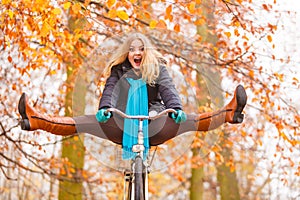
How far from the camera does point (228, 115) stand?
3197mm

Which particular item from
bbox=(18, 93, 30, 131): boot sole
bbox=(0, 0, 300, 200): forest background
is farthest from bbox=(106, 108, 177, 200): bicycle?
bbox=(18, 93, 30, 131): boot sole

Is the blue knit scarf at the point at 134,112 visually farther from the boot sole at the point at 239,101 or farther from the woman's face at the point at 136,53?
the boot sole at the point at 239,101

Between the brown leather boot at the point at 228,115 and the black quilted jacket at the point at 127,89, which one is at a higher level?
the black quilted jacket at the point at 127,89

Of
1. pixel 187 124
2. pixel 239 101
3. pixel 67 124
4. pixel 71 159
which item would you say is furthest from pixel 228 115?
pixel 71 159

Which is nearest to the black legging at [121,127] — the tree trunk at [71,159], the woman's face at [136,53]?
the woman's face at [136,53]

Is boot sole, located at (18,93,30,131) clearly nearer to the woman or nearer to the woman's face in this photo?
the woman

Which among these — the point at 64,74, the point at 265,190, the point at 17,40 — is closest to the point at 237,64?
the point at 17,40

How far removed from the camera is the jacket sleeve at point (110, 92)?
3.22 metres

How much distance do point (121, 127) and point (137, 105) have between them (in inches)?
7.1

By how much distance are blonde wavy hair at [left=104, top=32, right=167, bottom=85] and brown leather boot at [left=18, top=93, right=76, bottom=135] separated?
1.70 ft

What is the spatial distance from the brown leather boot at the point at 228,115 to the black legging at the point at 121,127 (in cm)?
6

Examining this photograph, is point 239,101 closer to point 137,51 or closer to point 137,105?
point 137,105

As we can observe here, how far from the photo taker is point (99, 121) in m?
3.18

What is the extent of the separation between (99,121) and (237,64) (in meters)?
4.23
